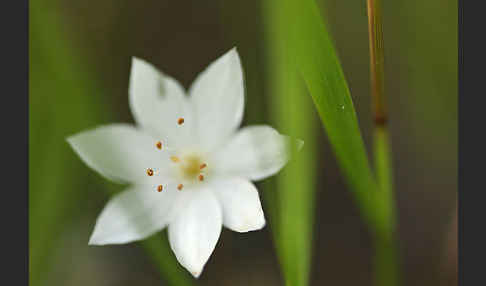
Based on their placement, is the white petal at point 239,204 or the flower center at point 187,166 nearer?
the white petal at point 239,204

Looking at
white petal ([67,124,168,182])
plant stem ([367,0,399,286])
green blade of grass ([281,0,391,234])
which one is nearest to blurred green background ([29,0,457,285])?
white petal ([67,124,168,182])

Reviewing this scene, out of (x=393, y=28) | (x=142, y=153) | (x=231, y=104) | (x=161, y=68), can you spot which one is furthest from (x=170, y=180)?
(x=393, y=28)

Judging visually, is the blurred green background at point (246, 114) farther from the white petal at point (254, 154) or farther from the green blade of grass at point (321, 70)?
the green blade of grass at point (321, 70)

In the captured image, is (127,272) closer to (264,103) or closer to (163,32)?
(264,103)

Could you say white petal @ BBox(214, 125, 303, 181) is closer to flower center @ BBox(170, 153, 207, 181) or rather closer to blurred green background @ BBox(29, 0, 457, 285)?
flower center @ BBox(170, 153, 207, 181)

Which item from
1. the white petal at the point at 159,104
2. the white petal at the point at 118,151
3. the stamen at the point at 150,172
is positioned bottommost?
the stamen at the point at 150,172

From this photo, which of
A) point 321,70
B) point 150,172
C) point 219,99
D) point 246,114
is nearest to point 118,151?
point 150,172

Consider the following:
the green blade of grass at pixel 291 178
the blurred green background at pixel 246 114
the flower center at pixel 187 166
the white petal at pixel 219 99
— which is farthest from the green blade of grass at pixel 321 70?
the blurred green background at pixel 246 114
